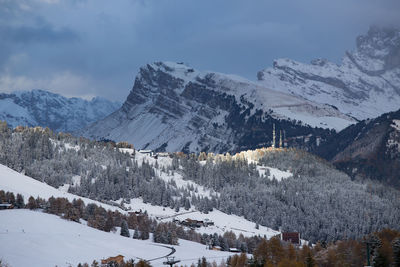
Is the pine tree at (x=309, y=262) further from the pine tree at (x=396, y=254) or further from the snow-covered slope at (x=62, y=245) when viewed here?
the snow-covered slope at (x=62, y=245)

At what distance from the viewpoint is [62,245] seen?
539 feet

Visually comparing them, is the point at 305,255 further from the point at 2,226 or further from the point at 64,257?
the point at 2,226

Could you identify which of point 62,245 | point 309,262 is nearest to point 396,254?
point 309,262

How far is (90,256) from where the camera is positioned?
159125mm

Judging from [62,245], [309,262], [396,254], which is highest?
[396,254]

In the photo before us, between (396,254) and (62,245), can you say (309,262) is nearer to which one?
(396,254)

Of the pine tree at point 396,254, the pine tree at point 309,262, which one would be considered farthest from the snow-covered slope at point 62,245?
the pine tree at point 396,254

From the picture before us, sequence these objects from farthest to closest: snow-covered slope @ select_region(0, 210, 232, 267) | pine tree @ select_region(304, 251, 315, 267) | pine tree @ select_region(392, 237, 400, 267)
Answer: pine tree @ select_region(304, 251, 315, 267) → snow-covered slope @ select_region(0, 210, 232, 267) → pine tree @ select_region(392, 237, 400, 267)

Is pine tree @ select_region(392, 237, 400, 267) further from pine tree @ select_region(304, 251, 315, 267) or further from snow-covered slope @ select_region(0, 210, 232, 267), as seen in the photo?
snow-covered slope @ select_region(0, 210, 232, 267)

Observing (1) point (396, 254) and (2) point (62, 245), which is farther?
(2) point (62, 245)

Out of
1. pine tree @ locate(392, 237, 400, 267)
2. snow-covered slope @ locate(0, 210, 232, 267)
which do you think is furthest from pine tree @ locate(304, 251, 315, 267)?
snow-covered slope @ locate(0, 210, 232, 267)

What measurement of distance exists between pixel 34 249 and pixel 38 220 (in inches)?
1412

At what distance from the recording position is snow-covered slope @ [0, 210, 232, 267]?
149250 millimetres

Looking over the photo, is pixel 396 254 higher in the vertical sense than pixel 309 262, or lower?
higher
